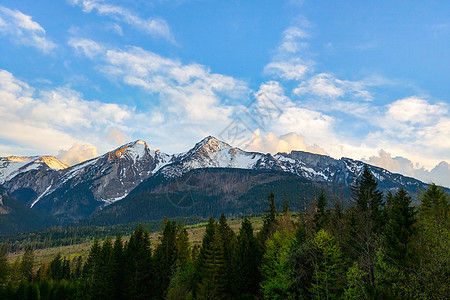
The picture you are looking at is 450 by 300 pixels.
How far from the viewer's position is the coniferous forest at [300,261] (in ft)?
95.3

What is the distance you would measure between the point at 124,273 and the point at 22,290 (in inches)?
1559

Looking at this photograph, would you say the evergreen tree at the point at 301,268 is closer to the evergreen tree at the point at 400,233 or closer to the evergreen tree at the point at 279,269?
the evergreen tree at the point at 279,269

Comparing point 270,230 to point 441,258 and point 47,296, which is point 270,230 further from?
point 47,296

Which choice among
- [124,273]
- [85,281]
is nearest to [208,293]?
[124,273]

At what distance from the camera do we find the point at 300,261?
43750 millimetres

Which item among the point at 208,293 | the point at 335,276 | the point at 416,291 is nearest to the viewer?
the point at 416,291

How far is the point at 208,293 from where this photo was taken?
53562mm

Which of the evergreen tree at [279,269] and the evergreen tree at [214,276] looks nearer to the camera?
the evergreen tree at [279,269]

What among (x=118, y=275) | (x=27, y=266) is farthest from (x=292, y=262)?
(x=27, y=266)

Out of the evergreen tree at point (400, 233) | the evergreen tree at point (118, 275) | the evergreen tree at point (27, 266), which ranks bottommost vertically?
the evergreen tree at point (27, 266)

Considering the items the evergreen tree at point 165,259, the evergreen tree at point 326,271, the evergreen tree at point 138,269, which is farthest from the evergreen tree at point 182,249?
the evergreen tree at point 326,271

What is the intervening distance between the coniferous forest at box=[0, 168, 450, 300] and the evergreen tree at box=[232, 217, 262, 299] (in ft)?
0.59

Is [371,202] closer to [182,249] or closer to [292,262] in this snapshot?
[292,262]

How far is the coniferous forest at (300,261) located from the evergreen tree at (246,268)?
0.59ft
